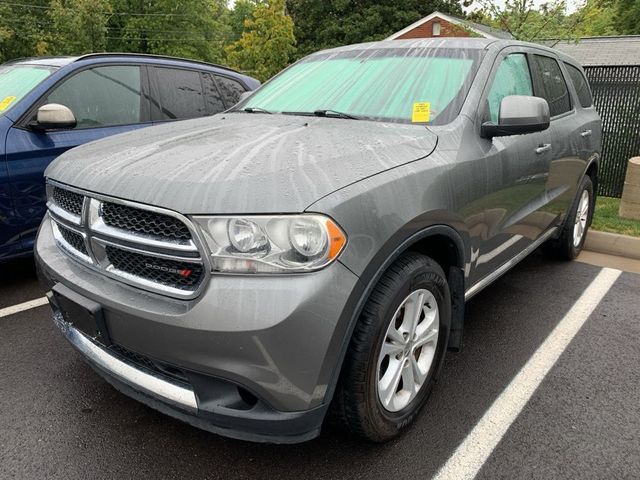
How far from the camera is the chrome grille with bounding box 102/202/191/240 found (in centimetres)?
183

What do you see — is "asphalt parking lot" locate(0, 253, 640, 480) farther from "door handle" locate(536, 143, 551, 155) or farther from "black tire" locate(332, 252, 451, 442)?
"door handle" locate(536, 143, 551, 155)

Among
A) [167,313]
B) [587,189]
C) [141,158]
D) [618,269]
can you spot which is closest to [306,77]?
[141,158]

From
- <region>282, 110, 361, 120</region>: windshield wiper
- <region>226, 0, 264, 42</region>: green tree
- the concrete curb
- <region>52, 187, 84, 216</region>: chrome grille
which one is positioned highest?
<region>226, 0, 264, 42</region>: green tree

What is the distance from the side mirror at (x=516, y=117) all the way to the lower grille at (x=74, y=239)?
6.58 ft

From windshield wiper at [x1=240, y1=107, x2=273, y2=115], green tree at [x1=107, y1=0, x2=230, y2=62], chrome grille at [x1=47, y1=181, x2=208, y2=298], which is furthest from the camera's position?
green tree at [x1=107, y1=0, x2=230, y2=62]

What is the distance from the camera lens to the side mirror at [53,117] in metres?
3.71

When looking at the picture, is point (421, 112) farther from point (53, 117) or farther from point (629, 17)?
point (629, 17)

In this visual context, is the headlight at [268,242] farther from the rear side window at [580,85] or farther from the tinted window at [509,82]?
Result: the rear side window at [580,85]

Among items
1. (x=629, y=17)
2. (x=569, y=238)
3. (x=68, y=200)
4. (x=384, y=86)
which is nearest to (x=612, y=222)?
(x=569, y=238)

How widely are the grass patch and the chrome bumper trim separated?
5052 mm

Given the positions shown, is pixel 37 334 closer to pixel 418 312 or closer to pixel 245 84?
pixel 418 312

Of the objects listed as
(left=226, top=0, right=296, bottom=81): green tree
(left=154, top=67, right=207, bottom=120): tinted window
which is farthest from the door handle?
(left=226, top=0, right=296, bottom=81): green tree

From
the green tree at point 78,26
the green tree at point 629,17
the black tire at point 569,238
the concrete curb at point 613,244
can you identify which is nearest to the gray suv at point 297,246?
the black tire at point 569,238

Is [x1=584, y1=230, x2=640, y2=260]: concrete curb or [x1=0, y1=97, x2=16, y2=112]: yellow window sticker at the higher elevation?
[x1=0, y1=97, x2=16, y2=112]: yellow window sticker
